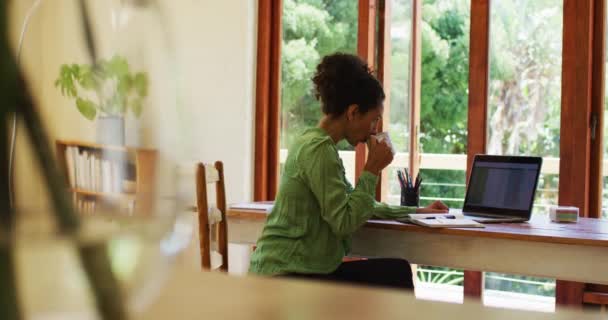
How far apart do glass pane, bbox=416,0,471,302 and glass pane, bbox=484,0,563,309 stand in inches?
5.5

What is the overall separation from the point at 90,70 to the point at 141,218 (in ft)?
0.23

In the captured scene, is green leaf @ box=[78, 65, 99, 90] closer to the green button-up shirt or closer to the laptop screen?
the green button-up shirt

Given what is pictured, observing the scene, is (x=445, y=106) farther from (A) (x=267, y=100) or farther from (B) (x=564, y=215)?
(B) (x=564, y=215)

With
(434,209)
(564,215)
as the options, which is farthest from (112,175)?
(564,215)

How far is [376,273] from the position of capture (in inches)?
88.7

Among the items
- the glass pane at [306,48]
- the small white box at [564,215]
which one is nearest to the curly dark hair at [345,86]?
the small white box at [564,215]

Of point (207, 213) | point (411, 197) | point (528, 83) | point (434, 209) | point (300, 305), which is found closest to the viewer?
point (300, 305)

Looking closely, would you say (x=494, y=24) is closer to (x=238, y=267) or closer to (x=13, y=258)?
(x=238, y=267)

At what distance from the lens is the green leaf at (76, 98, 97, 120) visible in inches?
12.1

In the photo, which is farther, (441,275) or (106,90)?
(441,275)

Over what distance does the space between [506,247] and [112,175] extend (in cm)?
189

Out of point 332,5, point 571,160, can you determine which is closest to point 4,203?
point 571,160

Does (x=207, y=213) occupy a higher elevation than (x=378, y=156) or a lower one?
lower

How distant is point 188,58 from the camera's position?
360mm
